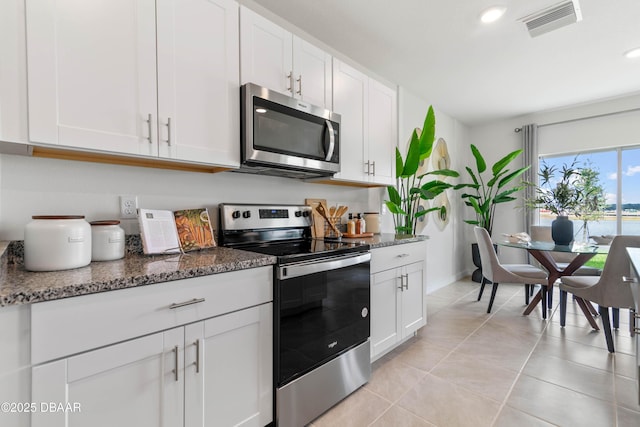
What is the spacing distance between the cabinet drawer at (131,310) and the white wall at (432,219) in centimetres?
238

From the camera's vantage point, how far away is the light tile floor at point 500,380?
1631 millimetres

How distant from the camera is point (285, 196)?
233 centimetres

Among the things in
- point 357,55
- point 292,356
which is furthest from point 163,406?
point 357,55

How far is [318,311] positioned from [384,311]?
767 mm

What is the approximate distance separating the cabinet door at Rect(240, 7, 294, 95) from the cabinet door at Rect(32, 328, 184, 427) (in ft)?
4.71

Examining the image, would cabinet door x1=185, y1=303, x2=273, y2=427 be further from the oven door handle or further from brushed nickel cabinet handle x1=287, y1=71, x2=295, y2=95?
brushed nickel cabinet handle x1=287, y1=71, x2=295, y2=95

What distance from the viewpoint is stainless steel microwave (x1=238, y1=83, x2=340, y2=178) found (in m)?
1.68

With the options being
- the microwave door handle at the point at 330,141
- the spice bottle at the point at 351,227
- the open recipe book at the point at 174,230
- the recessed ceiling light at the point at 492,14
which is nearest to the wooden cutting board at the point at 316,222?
the spice bottle at the point at 351,227

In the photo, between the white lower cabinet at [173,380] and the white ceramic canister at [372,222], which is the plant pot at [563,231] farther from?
the white lower cabinet at [173,380]

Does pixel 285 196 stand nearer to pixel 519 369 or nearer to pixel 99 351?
pixel 99 351

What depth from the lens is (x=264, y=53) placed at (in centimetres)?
179

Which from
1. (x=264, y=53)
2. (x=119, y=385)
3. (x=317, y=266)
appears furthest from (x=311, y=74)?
(x=119, y=385)

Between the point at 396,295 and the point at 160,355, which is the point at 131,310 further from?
the point at 396,295

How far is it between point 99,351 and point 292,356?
2.75 ft
